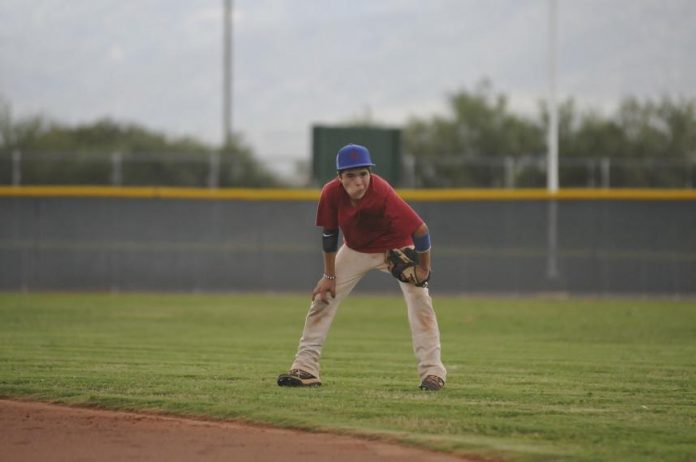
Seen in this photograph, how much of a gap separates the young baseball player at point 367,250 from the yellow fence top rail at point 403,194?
15984mm

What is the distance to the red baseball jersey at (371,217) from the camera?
26.2ft

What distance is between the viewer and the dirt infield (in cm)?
604

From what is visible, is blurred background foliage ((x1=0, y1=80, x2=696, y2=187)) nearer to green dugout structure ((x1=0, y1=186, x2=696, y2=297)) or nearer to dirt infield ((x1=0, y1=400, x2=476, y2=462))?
green dugout structure ((x1=0, y1=186, x2=696, y2=297))

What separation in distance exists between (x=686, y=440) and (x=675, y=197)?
59.6 feet

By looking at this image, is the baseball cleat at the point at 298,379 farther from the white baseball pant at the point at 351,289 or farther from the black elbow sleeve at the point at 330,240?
the black elbow sleeve at the point at 330,240

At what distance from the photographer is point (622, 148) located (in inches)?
1597

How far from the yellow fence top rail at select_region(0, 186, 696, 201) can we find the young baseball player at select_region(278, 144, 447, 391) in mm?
15984

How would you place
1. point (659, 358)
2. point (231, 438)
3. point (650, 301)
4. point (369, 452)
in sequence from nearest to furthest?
point (369, 452)
point (231, 438)
point (659, 358)
point (650, 301)

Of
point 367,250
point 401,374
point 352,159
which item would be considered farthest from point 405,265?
point 401,374

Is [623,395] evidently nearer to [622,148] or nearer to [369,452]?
[369,452]

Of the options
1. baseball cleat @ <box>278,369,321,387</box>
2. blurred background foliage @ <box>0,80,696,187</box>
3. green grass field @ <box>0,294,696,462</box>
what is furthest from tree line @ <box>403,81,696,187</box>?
baseball cleat @ <box>278,369,321,387</box>

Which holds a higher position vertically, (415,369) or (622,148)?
(622,148)

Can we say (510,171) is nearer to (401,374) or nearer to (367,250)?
(401,374)

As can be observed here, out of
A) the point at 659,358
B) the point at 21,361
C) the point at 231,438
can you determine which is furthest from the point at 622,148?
the point at 231,438
